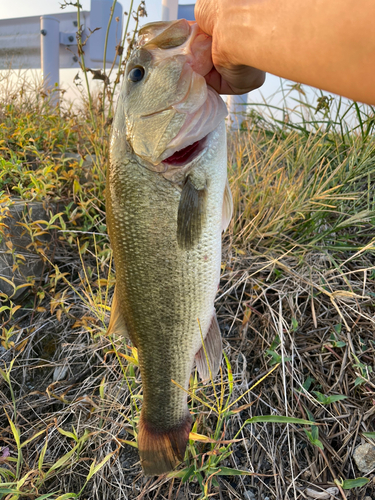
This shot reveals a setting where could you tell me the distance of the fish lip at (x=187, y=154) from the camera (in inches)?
46.3

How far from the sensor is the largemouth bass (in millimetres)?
1151

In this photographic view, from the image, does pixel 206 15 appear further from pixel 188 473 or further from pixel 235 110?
pixel 235 110

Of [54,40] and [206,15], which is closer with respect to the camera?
[206,15]

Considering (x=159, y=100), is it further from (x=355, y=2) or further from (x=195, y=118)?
(x=355, y=2)

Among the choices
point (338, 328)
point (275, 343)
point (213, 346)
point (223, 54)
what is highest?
point (223, 54)

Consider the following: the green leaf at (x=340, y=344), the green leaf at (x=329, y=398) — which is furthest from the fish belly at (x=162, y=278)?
the green leaf at (x=340, y=344)

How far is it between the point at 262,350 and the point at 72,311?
1305 millimetres

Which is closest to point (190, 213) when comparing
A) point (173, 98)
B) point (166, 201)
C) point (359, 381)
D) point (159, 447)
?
point (166, 201)

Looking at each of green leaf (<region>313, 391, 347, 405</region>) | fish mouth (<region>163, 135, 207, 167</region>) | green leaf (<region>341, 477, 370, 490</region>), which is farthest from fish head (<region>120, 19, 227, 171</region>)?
green leaf (<region>341, 477, 370, 490</region>)

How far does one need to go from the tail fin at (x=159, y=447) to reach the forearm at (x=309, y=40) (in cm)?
125

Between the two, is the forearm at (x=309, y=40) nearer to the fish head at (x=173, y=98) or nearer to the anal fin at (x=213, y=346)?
the fish head at (x=173, y=98)

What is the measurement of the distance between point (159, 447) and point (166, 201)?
91cm

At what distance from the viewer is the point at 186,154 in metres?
1.19

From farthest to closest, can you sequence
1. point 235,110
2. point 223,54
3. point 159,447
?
point 235,110 < point 159,447 < point 223,54
